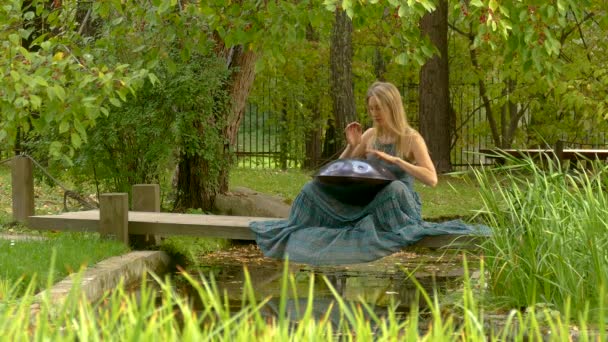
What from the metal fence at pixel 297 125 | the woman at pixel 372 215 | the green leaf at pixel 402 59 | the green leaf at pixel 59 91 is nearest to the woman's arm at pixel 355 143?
the woman at pixel 372 215

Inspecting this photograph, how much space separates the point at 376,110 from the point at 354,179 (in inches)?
24.6

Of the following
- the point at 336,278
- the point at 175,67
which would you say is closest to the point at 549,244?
the point at 336,278

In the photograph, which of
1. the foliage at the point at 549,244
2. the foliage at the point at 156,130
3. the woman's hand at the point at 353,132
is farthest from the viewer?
the foliage at the point at 156,130

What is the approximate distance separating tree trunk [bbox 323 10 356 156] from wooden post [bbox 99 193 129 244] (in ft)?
40.9

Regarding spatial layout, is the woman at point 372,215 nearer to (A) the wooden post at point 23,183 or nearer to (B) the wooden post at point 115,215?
(B) the wooden post at point 115,215

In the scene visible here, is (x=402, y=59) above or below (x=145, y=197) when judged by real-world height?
above

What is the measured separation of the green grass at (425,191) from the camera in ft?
52.0

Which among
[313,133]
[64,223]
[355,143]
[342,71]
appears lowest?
[64,223]

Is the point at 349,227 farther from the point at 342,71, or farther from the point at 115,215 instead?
the point at 342,71

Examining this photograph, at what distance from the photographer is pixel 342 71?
22141 mm

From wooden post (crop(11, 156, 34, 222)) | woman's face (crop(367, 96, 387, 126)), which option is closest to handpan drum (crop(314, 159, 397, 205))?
woman's face (crop(367, 96, 387, 126))

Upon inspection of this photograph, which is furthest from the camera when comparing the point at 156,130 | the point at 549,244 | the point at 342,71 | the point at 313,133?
the point at 313,133

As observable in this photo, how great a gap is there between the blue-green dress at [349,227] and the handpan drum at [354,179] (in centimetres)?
5

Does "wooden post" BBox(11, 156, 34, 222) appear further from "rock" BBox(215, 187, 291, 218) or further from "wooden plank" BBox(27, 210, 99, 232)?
"rock" BBox(215, 187, 291, 218)
